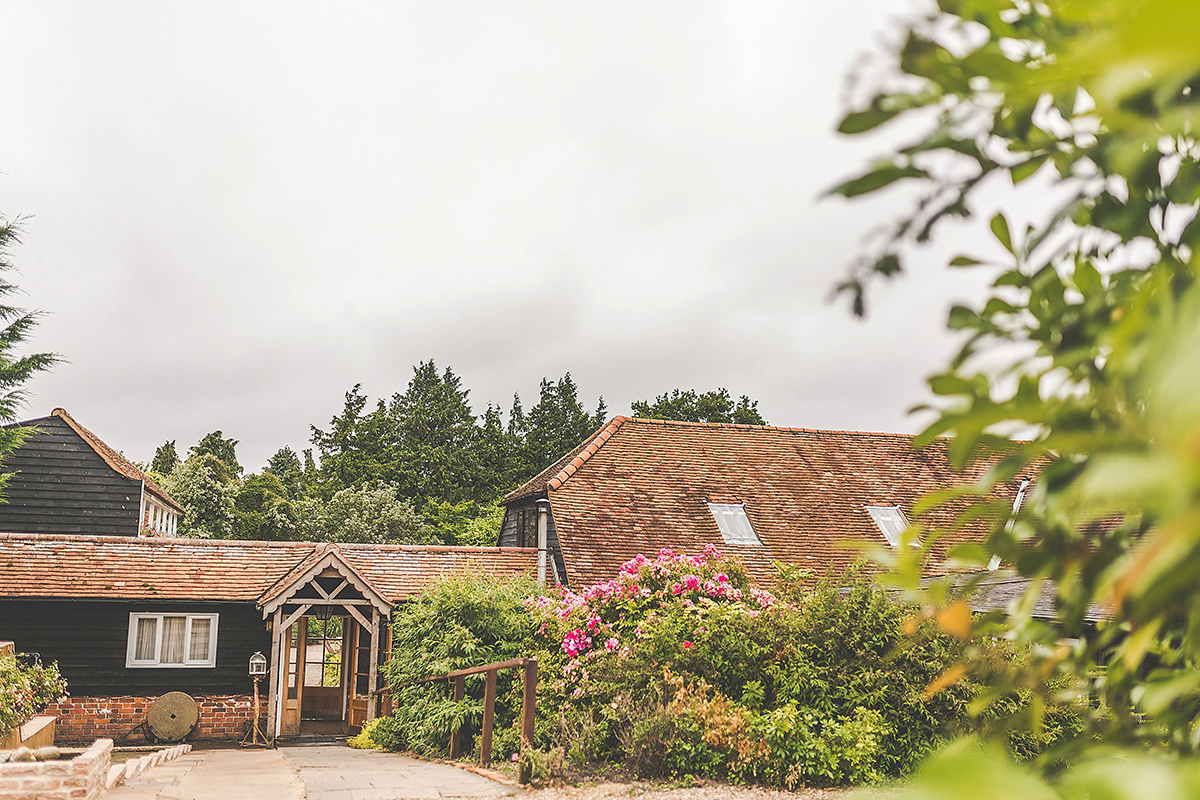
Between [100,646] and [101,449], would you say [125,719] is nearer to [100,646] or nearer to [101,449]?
[100,646]

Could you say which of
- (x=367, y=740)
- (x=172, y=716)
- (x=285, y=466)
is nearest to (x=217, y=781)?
(x=367, y=740)

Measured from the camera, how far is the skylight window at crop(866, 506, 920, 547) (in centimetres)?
1862

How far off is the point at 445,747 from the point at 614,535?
6351 mm

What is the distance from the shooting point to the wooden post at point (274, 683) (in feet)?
50.7

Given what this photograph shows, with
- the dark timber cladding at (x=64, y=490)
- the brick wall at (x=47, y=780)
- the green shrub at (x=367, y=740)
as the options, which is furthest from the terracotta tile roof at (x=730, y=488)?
the dark timber cladding at (x=64, y=490)

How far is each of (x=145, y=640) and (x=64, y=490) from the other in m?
7.27

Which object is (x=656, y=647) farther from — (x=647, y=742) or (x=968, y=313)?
(x=968, y=313)

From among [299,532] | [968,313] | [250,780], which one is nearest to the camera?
[968,313]

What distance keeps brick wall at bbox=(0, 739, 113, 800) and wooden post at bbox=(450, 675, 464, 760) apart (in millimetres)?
4796

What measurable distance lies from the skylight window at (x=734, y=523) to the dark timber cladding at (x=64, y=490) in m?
14.6

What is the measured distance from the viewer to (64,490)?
21.1 meters

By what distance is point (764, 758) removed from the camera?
800 cm

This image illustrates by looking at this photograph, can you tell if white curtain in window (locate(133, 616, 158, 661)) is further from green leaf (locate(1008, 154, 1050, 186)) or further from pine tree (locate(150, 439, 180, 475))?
pine tree (locate(150, 439, 180, 475))

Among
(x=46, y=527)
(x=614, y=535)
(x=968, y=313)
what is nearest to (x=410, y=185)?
(x=614, y=535)
